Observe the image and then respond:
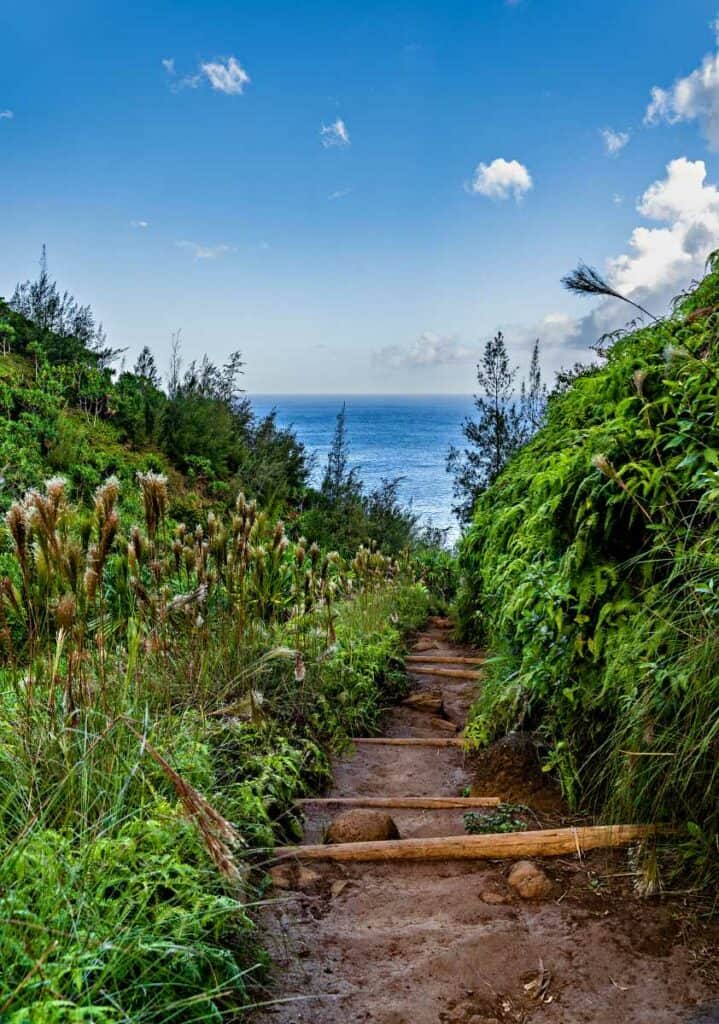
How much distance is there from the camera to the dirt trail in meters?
1.70

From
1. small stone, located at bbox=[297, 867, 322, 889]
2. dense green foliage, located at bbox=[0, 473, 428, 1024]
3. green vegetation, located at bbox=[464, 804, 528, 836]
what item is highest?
dense green foliage, located at bbox=[0, 473, 428, 1024]

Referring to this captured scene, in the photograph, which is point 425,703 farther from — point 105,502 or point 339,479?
point 339,479

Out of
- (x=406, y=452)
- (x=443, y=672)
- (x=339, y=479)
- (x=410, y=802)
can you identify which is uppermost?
(x=406, y=452)

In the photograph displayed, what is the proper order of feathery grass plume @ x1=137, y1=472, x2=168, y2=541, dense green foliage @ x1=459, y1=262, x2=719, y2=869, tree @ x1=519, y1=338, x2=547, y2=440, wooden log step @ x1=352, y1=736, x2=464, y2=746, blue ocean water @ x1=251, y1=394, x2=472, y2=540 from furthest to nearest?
blue ocean water @ x1=251, y1=394, x2=472, y2=540
tree @ x1=519, y1=338, x2=547, y2=440
wooden log step @ x1=352, y1=736, x2=464, y2=746
feathery grass plume @ x1=137, y1=472, x2=168, y2=541
dense green foliage @ x1=459, y1=262, x2=719, y2=869

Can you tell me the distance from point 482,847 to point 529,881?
0.26 metres

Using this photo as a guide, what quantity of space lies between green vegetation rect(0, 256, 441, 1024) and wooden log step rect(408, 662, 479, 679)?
1.34 ft

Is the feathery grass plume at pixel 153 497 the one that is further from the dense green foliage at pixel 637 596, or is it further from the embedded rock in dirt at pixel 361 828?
the dense green foliage at pixel 637 596

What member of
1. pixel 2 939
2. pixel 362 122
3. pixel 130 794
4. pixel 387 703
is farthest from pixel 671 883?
pixel 362 122

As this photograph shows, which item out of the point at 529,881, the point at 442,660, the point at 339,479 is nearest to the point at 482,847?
the point at 529,881

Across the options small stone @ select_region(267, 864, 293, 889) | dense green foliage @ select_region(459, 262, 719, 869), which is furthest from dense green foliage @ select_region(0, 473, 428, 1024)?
dense green foliage @ select_region(459, 262, 719, 869)

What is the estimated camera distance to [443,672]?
21.3 ft

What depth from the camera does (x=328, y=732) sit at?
13.4 feet

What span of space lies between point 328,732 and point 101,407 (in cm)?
1004

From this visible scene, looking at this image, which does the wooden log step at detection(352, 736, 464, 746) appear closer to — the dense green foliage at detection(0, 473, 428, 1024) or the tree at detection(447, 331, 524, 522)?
the dense green foliage at detection(0, 473, 428, 1024)
